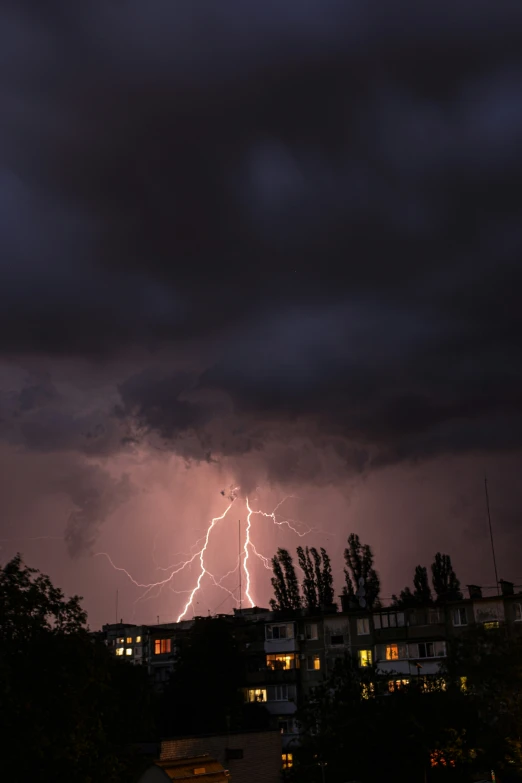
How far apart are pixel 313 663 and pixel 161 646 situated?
78.3ft

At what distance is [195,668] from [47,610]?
189ft

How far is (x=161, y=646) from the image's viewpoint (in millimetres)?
99812

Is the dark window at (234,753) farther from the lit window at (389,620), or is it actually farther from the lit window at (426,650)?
the lit window at (389,620)

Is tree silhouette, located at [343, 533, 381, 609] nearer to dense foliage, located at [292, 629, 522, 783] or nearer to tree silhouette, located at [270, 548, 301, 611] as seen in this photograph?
tree silhouette, located at [270, 548, 301, 611]

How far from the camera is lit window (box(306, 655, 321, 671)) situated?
8288cm

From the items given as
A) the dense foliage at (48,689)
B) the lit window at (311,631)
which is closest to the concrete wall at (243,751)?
the dense foliage at (48,689)

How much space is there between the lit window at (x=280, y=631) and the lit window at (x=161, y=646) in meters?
19.4

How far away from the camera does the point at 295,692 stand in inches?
3255

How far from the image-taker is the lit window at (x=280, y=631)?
84.3m

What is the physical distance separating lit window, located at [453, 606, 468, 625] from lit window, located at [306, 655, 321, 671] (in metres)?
14.5

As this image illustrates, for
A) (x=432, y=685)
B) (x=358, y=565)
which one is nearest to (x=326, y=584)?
(x=358, y=565)

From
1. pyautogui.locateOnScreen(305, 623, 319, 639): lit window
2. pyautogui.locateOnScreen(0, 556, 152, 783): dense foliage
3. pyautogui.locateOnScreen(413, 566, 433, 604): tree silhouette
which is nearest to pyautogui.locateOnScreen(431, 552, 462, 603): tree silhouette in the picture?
pyautogui.locateOnScreen(413, 566, 433, 604): tree silhouette

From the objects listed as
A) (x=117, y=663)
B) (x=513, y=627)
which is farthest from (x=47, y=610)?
(x=513, y=627)

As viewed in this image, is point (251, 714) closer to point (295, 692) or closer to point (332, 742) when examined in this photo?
point (295, 692)
